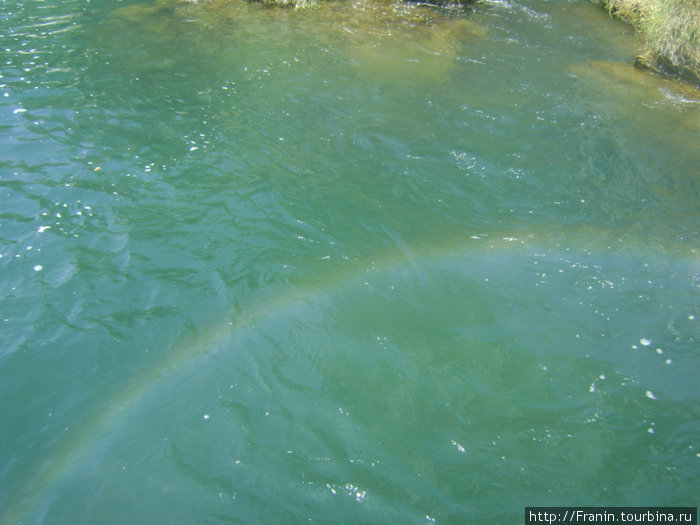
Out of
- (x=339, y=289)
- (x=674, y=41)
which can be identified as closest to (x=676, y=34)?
(x=674, y=41)

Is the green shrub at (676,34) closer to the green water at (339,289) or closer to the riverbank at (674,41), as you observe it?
the riverbank at (674,41)

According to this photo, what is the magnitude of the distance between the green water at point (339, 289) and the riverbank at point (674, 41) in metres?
0.58

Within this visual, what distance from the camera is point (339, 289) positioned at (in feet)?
20.5

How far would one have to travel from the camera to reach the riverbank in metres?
11.1

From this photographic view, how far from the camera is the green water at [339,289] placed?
4457 millimetres

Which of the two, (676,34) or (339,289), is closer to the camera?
(339,289)

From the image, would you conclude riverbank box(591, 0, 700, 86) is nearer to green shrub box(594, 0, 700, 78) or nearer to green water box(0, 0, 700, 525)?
green shrub box(594, 0, 700, 78)

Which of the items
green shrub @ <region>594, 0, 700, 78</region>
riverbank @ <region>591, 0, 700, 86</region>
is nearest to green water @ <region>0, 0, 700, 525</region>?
riverbank @ <region>591, 0, 700, 86</region>

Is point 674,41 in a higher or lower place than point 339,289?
higher

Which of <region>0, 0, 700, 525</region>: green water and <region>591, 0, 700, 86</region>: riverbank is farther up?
<region>591, 0, 700, 86</region>: riverbank

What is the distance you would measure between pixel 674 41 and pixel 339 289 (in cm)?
1020

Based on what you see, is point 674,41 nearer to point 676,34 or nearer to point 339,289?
point 676,34

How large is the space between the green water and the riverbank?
58 centimetres

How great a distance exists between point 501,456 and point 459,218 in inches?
143
